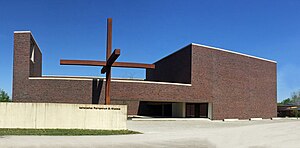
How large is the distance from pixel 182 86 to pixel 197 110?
7.28 metres

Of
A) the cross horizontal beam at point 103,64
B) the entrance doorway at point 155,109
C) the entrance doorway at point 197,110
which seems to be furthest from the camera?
the entrance doorway at point 155,109

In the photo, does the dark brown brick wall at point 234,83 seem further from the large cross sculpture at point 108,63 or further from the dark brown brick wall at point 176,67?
the large cross sculpture at point 108,63

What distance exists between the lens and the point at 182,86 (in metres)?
38.8

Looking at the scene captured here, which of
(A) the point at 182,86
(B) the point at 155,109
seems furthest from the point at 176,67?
(B) the point at 155,109

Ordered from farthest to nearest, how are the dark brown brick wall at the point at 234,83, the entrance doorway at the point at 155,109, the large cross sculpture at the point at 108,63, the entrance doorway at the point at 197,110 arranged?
the entrance doorway at the point at 155,109, the entrance doorway at the point at 197,110, the dark brown brick wall at the point at 234,83, the large cross sculpture at the point at 108,63

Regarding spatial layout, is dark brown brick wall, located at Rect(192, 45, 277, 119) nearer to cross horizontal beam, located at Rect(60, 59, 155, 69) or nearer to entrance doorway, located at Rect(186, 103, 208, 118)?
entrance doorway, located at Rect(186, 103, 208, 118)

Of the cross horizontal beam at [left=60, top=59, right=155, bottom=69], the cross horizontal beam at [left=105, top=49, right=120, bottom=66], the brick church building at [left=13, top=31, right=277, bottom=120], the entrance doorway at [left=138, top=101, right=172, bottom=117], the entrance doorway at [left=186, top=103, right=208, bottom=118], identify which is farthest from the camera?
the entrance doorway at [left=138, top=101, right=172, bottom=117]

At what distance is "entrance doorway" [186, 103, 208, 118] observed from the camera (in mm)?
42938

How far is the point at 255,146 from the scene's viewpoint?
13914 millimetres

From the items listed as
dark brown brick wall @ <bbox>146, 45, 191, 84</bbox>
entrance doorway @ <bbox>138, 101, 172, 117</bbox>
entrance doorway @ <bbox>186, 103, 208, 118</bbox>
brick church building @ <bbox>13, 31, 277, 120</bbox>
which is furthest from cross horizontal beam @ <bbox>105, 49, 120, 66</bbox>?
entrance doorway @ <bbox>186, 103, 208, 118</bbox>

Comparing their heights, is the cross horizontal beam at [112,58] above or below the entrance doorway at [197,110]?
above

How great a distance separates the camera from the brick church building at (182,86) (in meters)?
34.6

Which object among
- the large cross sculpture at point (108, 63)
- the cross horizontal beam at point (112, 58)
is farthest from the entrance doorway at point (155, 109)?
the cross horizontal beam at point (112, 58)

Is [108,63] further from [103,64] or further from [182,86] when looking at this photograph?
[182,86]
